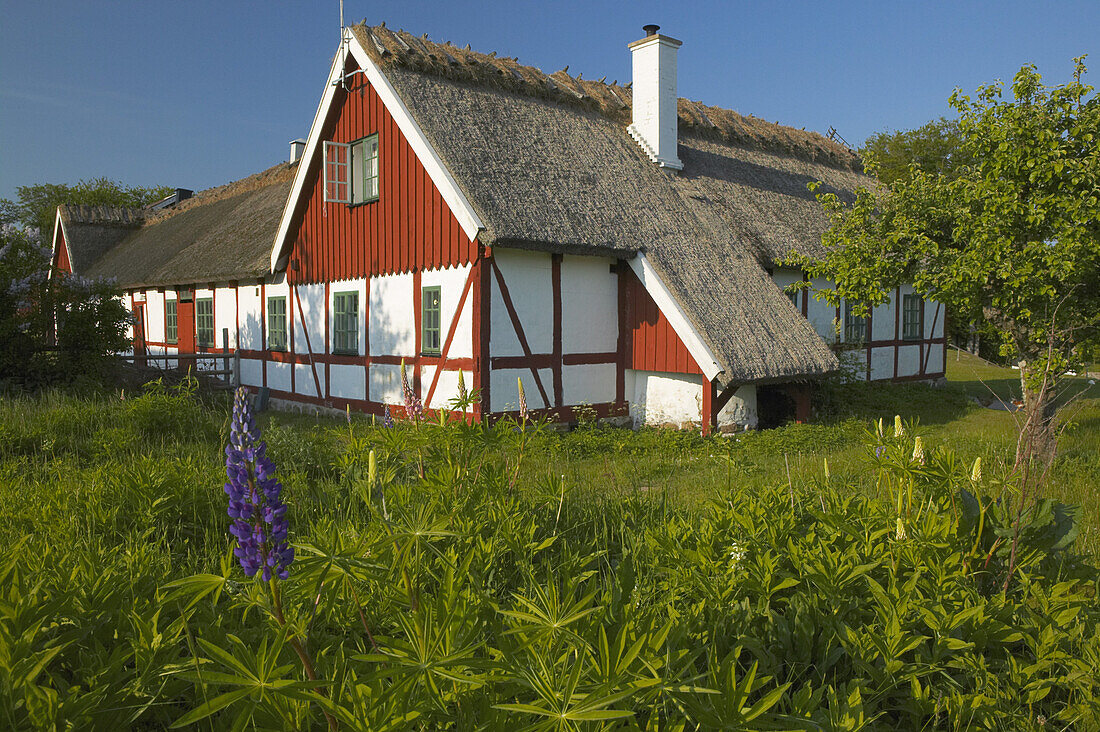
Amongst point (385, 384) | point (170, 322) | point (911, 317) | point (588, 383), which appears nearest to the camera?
point (588, 383)

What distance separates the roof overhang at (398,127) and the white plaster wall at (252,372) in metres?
2.33

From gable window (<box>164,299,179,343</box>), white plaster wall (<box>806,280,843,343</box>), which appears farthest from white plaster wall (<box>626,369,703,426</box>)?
gable window (<box>164,299,179,343</box>)

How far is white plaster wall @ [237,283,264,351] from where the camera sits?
14.5 meters

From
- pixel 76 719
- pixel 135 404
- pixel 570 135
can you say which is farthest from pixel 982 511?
pixel 570 135

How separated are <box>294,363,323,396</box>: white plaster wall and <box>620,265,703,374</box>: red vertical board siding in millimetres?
5546

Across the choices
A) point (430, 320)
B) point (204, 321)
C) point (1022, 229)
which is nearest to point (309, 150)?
point (430, 320)

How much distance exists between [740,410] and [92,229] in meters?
25.1

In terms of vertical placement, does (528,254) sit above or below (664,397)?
above

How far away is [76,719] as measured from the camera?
5.36ft

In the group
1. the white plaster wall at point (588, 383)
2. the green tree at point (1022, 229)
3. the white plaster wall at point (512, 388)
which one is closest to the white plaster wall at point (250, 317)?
the white plaster wall at point (512, 388)

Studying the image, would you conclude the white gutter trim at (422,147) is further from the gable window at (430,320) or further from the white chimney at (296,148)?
the white chimney at (296,148)

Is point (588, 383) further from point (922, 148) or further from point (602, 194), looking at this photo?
point (922, 148)

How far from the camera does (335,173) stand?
39.3ft

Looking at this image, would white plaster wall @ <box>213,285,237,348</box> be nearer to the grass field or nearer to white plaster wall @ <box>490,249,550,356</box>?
white plaster wall @ <box>490,249,550,356</box>
